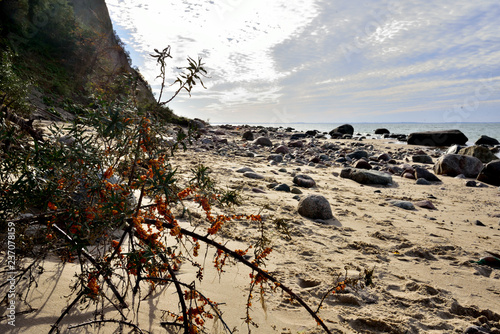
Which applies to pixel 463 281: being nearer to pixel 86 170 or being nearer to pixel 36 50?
pixel 86 170

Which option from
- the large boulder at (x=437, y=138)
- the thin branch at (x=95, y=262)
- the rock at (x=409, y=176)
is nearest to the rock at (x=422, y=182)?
the rock at (x=409, y=176)

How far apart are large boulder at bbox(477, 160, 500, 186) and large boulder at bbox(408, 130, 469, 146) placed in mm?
14179

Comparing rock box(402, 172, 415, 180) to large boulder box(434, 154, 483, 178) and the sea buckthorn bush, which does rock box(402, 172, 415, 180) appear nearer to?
large boulder box(434, 154, 483, 178)

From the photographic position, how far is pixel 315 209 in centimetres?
457

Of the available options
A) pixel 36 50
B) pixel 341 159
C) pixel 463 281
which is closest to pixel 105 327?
pixel 463 281

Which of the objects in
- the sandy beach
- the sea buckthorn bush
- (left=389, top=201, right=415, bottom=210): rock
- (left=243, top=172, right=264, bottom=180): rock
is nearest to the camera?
the sea buckthorn bush

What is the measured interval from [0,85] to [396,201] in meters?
7.73

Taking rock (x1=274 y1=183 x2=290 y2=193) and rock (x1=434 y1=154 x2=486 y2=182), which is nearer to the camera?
rock (x1=274 y1=183 x2=290 y2=193)

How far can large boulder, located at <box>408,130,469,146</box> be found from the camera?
21.3 metres

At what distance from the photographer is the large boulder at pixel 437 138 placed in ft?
70.0

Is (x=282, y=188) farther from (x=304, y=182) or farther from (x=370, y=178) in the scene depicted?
Answer: (x=370, y=178)

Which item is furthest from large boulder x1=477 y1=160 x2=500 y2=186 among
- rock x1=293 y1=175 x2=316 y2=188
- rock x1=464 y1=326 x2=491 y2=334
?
rock x1=464 y1=326 x2=491 y2=334

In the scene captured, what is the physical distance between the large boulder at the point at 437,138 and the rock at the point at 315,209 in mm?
20819

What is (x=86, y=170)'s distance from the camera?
153 cm
